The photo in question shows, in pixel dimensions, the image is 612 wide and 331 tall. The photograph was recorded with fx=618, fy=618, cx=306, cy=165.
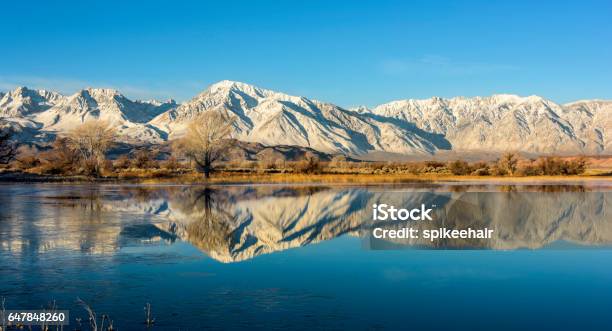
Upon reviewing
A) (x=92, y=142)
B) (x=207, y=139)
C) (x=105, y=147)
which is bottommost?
(x=105, y=147)

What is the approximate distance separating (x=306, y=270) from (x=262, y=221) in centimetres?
959

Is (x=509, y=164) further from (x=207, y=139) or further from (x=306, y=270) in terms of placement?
(x=306, y=270)

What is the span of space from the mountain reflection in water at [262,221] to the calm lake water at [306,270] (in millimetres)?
92

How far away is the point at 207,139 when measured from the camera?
6206 centimetres

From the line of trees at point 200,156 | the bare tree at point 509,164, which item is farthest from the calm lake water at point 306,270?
the bare tree at point 509,164

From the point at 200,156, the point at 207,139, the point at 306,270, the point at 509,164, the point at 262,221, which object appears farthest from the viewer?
the point at 509,164

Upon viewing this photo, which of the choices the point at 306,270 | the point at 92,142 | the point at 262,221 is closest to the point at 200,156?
the point at 92,142

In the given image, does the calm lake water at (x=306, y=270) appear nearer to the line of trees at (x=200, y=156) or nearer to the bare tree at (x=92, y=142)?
the line of trees at (x=200, y=156)

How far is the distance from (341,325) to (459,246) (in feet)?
30.3

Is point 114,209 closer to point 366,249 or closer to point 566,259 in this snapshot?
point 366,249

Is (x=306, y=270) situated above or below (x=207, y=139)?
below

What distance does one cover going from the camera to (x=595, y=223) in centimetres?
2339

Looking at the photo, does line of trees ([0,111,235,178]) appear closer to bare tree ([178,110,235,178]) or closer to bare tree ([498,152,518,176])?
bare tree ([178,110,235,178])

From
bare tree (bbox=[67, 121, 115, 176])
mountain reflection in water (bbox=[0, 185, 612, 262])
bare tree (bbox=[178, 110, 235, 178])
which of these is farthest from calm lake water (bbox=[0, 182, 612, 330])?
bare tree (bbox=[67, 121, 115, 176])
